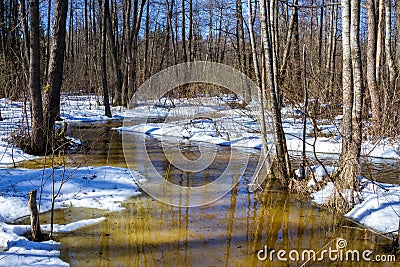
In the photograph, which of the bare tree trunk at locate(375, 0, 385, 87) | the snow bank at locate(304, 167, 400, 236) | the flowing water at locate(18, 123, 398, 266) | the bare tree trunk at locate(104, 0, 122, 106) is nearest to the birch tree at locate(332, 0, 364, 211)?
the snow bank at locate(304, 167, 400, 236)

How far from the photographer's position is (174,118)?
1518cm

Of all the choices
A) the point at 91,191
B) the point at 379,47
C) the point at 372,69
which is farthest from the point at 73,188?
the point at 379,47

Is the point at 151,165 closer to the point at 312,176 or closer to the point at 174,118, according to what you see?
the point at 312,176

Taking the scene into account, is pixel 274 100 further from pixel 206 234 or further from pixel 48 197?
pixel 48 197

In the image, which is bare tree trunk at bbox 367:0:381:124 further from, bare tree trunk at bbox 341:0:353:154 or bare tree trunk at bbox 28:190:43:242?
bare tree trunk at bbox 28:190:43:242

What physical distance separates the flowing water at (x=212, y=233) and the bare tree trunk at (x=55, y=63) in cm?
406

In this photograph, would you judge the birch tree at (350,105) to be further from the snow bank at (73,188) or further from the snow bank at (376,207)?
the snow bank at (73,188)

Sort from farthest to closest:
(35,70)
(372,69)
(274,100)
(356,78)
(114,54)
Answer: (114,54), (372,69), (35,70), (274,100), (356,78)

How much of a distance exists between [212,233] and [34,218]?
200 cm

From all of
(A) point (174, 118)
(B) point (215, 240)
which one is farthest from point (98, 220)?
(A) point (174, 118)

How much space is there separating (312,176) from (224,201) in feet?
5.26

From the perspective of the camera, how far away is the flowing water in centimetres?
375

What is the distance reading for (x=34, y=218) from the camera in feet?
12.5

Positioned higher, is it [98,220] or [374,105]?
[374,105]
